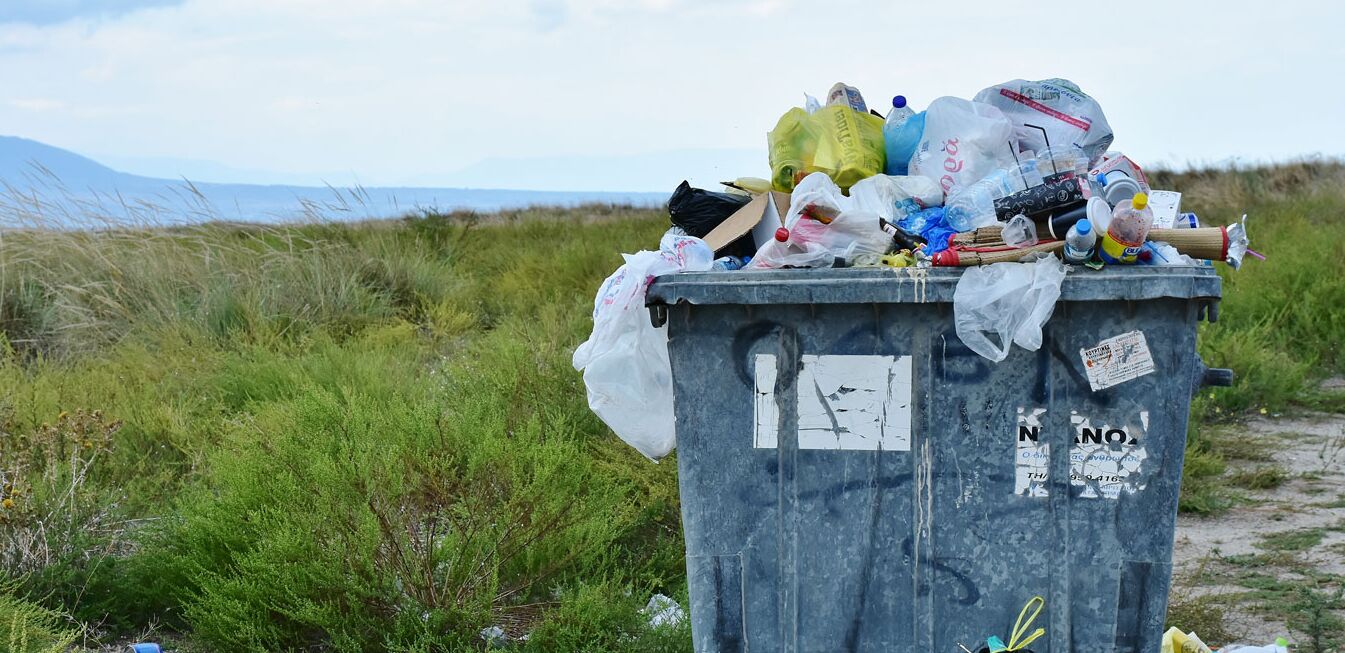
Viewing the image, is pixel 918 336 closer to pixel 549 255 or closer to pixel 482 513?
pixel 482 513

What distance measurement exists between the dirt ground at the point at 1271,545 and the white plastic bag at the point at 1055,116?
146 centimetres

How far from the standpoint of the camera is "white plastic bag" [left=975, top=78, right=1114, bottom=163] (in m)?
2.98

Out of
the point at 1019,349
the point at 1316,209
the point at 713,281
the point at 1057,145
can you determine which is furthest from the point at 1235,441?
the point at 1316,209

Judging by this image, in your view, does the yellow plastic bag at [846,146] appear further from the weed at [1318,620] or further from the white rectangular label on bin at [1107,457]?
the weed at [1318,620]

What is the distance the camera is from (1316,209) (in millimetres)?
13289

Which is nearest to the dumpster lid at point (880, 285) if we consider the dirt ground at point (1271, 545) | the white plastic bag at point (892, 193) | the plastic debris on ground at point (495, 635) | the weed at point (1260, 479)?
the white plastic bag at point (892, 193)

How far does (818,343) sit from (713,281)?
0.25 m

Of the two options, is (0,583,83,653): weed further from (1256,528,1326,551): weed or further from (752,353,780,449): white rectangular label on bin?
(1256,528,1326,551): weed

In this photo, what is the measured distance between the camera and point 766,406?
2445mm

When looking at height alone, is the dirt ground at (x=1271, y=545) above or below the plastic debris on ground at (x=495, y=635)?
below

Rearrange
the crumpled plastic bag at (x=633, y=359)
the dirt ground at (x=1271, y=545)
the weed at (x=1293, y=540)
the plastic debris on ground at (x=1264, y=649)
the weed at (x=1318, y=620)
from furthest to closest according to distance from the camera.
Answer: the weed at (x=1293, y=540) < the dirt ground at (x=1271, y=545) < the weed at (x=1318, y=620) < the plastic debris on ground at (x=1264, y=649) < the crumpled plastic bag at (x=633, y=359)

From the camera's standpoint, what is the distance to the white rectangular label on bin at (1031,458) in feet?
7.86

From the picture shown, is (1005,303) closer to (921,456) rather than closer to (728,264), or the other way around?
(921,456)

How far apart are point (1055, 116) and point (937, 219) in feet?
1.86
